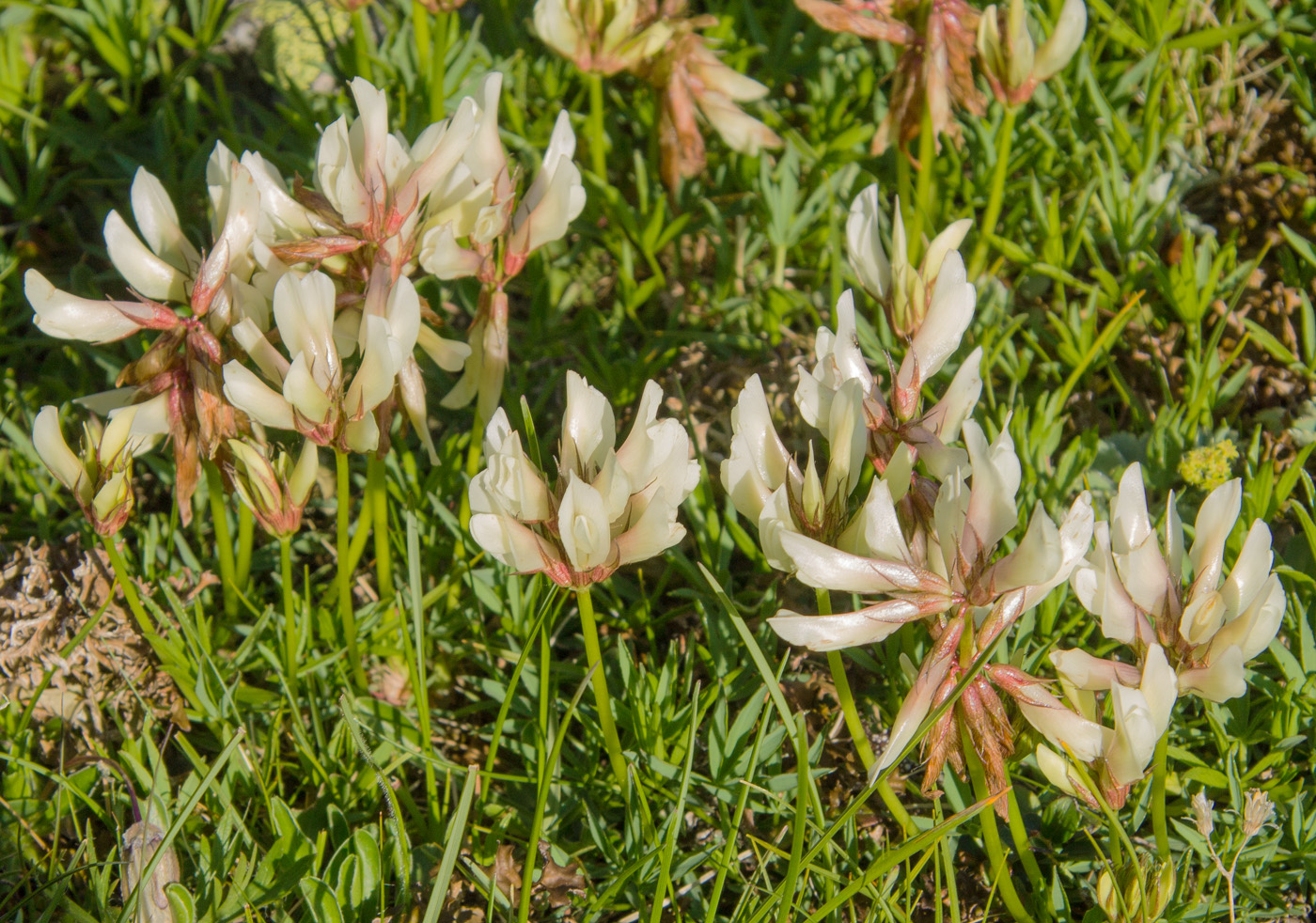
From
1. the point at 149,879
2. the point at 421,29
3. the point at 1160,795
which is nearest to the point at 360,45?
the point at 421,29

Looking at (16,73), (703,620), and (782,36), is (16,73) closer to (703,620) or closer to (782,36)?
(782,36)

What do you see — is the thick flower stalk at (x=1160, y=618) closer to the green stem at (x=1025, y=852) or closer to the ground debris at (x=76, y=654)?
the green stem at (x=1025, y=852)

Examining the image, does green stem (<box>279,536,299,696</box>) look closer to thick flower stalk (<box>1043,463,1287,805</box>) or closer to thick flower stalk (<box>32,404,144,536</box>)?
thick flower stalk (<box>32,404,144,536</box>)

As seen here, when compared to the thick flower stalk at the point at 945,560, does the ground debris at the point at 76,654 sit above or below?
below

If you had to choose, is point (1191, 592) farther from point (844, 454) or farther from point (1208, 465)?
point (1208, 465)

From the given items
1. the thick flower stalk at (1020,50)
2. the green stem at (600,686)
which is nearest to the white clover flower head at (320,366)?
the green stem at (600,686)

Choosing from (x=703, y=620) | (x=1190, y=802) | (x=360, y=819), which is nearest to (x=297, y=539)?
(x=360, y=819)
